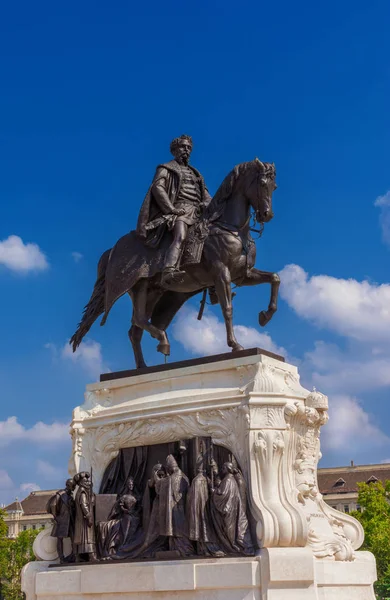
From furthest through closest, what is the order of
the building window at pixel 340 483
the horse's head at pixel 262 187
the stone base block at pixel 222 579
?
the building window at pixel 340 483, the horse's head at pixel 262 187, the stone base block at pixel 222 579

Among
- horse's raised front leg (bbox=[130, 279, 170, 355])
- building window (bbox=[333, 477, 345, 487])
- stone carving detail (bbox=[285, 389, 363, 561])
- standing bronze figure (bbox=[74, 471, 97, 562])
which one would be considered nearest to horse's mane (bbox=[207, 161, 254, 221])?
horse's raised front leg (bbox=[130, 279, 170, 355])

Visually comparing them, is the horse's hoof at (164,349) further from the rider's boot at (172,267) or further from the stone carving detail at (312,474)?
the stone carving detail at (312,474)

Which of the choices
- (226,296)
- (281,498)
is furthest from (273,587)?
(226,296)

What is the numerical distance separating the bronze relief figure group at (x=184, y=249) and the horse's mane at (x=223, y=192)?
17 mm

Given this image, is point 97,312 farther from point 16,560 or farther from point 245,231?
point 16,560

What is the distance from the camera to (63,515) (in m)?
13.5

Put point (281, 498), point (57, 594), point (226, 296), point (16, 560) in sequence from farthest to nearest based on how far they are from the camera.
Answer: point (16, 560) → point (226, 296) → point (57, 594) → point (281, 498)

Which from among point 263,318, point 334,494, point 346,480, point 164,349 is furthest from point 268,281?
point 346,480

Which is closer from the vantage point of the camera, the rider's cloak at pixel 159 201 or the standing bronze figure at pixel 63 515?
the standing bronze figure at pixel 63 515

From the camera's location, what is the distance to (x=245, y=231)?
14.3m

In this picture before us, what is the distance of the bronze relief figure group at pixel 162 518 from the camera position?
1193 centimetres

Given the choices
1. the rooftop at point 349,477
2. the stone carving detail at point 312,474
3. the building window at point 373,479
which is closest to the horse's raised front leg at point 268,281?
the stone carving detail at point 312,474

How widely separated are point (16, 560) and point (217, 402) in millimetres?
51818

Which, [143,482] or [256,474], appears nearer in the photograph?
[256,474]
